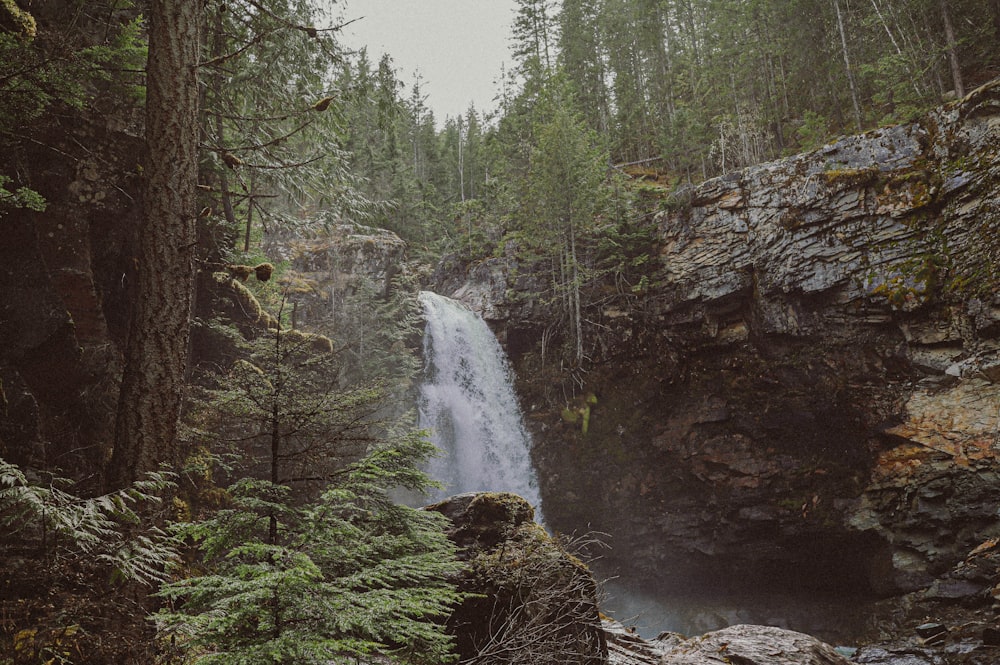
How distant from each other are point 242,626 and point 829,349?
46.7ft

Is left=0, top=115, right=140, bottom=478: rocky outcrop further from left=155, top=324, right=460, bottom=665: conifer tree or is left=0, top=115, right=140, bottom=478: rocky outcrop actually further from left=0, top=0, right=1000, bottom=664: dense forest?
left=155, top=324, right=460, bottom=665: conifer tree

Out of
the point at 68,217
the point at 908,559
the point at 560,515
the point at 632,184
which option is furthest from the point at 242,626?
the point at 632,184

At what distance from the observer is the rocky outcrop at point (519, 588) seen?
434 centimetres

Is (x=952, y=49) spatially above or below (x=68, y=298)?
above

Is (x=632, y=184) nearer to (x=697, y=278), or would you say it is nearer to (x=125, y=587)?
(x=697, y=278)

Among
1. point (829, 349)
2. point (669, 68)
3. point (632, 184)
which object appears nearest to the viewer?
point (829, 349)

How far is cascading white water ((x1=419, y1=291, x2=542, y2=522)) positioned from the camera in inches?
631

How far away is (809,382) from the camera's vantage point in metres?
12.7

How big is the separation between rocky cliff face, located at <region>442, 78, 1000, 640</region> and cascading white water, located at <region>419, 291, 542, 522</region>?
0.93 metres

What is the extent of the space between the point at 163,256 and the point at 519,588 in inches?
156

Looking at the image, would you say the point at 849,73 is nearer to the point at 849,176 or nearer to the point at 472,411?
the point at 849,176

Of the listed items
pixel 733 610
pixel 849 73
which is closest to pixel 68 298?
pixel 733 610

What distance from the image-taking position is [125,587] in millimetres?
3090

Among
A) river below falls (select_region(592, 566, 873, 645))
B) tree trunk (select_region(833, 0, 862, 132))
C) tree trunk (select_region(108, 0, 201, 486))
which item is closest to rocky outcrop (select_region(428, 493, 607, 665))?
tree trunk (select_region(108, 0, 201, 486))
